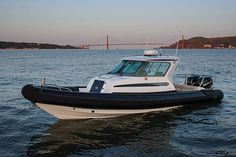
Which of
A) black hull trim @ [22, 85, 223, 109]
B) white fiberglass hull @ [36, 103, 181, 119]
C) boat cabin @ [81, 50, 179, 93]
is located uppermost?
boat cabin @ [81, 50, 179, 93]

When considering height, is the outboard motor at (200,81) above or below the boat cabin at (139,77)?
below

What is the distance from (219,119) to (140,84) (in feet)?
9.83

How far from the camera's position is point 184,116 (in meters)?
12.1

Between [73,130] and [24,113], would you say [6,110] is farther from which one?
[73,130]

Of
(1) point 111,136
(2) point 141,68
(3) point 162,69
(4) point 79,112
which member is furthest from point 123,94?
(3) point 162,69

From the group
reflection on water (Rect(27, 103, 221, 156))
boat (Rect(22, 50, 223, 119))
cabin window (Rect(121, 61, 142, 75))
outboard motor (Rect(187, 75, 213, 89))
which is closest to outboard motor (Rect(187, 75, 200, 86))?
outboard motor (Rect(187, 75, 213, 89))

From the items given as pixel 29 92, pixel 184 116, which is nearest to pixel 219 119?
pixel 184 116

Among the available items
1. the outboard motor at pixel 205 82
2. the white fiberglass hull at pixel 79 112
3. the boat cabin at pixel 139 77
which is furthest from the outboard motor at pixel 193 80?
the white fiberglass hull at pixel 79 112

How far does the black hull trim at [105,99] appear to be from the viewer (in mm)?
10055

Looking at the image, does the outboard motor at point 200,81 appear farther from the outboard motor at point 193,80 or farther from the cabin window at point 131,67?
the cabin window at point 131,67

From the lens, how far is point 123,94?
36.1 feet

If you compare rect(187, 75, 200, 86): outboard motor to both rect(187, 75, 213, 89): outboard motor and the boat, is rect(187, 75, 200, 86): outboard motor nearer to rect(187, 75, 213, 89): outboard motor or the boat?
rect(187, 75, 213, 89): outboard motor

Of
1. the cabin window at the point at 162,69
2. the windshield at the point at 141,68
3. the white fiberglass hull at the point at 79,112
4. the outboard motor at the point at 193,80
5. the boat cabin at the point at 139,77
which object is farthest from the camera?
the outboard motor at the point at 193,80

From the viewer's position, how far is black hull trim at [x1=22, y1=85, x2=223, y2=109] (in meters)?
10.1
